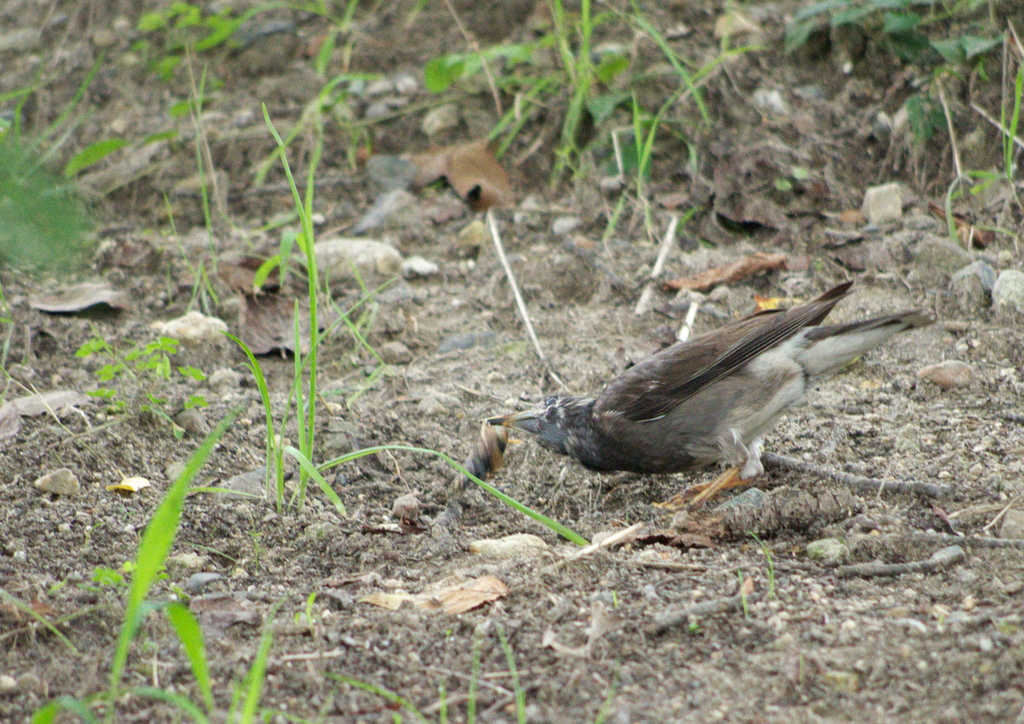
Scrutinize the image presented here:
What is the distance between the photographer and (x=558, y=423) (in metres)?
4.57

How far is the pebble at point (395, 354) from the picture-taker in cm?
550

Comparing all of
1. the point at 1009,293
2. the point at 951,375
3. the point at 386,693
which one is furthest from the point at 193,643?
the point at 1009,293

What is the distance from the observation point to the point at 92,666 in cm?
279

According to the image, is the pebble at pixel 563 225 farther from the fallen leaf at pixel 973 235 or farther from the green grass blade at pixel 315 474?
the green grass blade at pixel 315 474

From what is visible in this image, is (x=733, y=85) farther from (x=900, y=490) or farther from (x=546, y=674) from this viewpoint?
(x=546, y=674)

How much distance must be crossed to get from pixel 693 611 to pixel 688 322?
2667 millimetres

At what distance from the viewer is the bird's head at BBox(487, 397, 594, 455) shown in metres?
4.51

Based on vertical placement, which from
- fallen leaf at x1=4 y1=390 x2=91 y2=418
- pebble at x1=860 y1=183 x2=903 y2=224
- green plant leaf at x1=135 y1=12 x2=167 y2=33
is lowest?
fallen leaf at x1=4 y1=390 x2=91 y2=418

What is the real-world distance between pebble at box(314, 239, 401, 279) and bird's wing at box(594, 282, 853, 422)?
2172mm

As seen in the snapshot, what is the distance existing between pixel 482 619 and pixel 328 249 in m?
3.73

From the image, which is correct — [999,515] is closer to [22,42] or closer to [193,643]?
[193,643]

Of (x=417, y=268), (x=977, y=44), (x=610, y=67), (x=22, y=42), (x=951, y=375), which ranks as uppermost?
(x=977, y=44)

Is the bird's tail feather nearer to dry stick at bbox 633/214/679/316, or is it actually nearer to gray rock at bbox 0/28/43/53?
dry stick at bbox 633/214/679/316

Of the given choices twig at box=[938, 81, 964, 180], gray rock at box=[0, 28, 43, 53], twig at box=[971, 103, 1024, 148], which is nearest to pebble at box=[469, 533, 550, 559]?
twig at box=[971, 103, 1024, 148]
